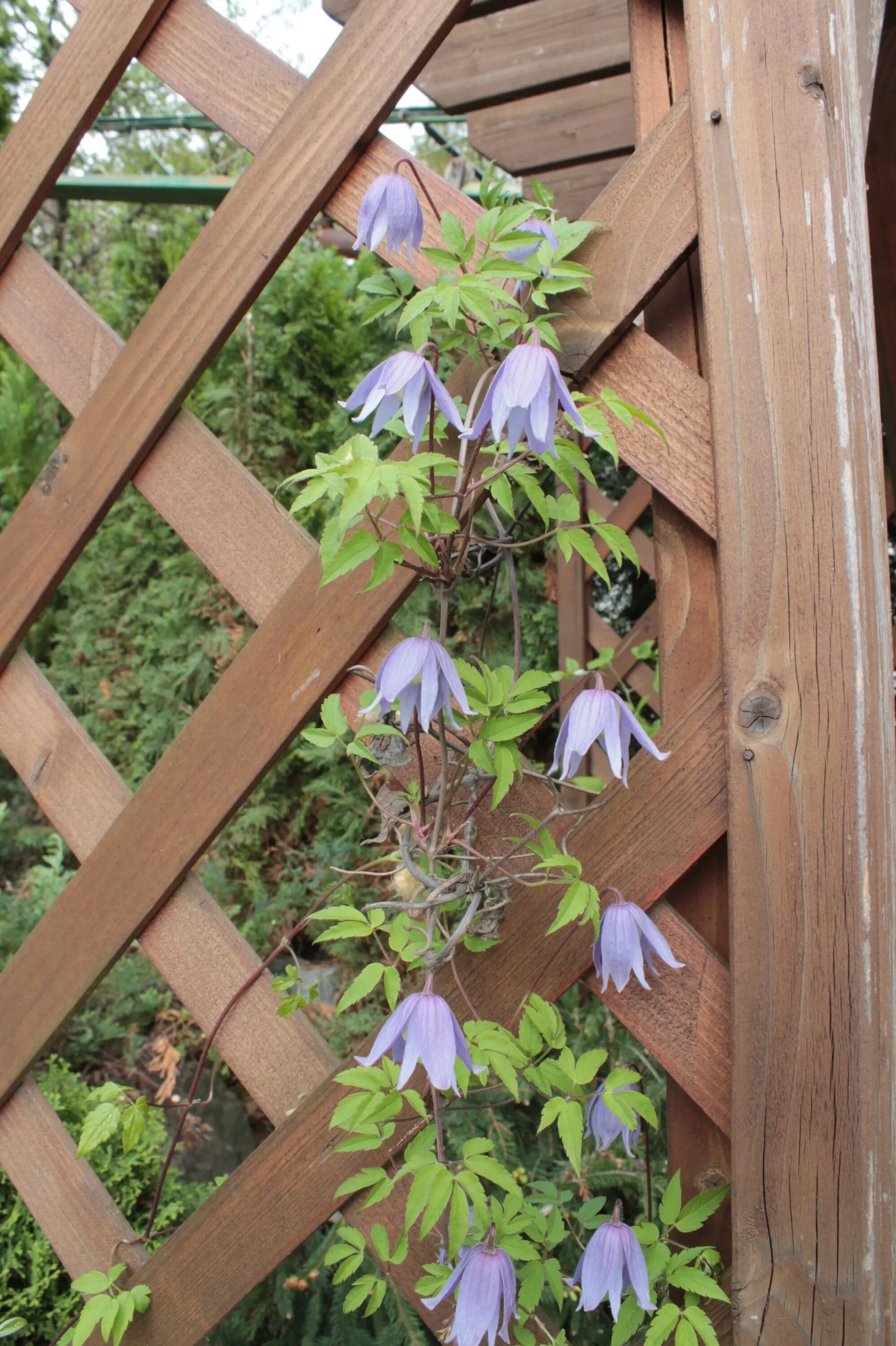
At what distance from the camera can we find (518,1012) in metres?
1.04

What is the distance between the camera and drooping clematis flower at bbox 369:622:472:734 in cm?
83

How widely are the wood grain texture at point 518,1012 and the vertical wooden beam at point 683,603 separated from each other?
0.04 m

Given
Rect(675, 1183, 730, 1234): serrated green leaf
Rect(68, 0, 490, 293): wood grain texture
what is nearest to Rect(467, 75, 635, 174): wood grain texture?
Rect(68, 0, 490, 293): wood grain texture

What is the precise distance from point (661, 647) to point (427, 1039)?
469 millimetres

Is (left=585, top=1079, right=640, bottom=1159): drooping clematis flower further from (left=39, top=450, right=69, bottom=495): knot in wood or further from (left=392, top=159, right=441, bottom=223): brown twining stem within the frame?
(left=39, top=450, right=69, bottom=495): knot in wood

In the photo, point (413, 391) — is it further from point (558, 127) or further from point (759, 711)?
point (558, 127)

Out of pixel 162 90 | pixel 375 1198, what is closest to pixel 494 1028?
pixel 375 1198

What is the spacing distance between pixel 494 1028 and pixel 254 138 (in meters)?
1.09

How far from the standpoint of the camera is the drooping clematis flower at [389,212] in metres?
0.89

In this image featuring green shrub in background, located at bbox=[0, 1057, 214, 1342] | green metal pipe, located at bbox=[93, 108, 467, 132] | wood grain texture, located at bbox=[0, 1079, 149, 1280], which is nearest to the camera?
wood grain texture, located at bbox=[0, 1079, 149, 1280]

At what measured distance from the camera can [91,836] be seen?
1252mm

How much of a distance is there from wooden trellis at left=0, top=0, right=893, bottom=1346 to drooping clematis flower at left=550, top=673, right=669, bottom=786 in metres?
0.09

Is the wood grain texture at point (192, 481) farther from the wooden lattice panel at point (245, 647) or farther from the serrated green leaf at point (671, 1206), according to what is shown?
the serrated green leaf at point (671, 1206)

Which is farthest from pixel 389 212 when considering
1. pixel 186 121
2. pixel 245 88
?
pixel 186 121
